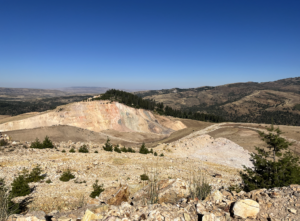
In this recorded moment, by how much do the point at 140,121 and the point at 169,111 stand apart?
35.9 meters

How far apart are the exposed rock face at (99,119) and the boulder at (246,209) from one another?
51.9 metres

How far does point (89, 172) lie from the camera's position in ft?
51.2

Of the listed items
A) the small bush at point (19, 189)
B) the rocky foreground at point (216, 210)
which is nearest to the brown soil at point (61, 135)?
the small bush at point (19, 189)

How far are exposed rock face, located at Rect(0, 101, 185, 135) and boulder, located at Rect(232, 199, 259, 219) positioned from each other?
51918 mm

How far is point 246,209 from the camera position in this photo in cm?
577

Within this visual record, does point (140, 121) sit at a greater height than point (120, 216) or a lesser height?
lesser

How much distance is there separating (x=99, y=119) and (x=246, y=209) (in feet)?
183

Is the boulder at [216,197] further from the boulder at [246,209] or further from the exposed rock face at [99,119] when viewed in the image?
the exposed rock face at [99,119]

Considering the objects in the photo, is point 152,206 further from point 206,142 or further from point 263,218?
point 206,142

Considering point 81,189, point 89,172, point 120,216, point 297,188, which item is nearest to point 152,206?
point 120,216

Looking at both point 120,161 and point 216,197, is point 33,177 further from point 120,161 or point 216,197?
point 216,197

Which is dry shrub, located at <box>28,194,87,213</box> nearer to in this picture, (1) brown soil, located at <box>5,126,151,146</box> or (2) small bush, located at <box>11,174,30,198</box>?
(2) small bush, located at <box>11,174,30,198</box>

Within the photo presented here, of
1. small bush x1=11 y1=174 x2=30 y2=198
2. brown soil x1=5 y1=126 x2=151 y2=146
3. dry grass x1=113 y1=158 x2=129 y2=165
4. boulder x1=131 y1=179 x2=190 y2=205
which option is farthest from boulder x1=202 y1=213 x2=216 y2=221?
brown soil x1=5 y1=126 x2=151 y2=146

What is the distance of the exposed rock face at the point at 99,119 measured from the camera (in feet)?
171
